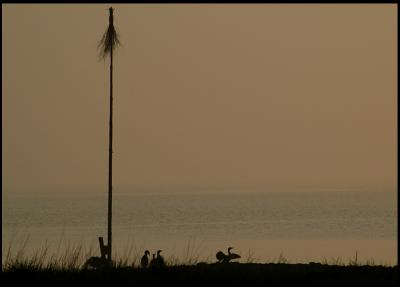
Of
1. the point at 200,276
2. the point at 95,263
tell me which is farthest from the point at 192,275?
the point at 95,263

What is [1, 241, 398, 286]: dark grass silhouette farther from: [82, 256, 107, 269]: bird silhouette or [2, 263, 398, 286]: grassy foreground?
[82, 256, 107, 269]: bird silhouette

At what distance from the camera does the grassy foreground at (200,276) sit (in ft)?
73.7

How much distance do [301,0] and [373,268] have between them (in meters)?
6.36

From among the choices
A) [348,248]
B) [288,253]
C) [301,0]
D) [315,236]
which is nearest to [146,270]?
[301,0]

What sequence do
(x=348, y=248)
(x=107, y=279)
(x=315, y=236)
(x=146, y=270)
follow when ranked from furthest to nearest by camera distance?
1. (x=315, y=236)
2. (x=348, y=248)
3. (x=146, y=270)
4. (x=107, y=279)

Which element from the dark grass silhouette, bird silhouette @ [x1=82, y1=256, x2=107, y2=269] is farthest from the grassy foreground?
bird silhouette @ [x1=82, y1=256, x2=107, y2=269]

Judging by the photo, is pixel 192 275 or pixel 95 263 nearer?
pixel 192 275

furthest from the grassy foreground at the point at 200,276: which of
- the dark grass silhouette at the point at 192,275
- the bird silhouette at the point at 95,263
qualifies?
the bird silhouette at the point at 95,263

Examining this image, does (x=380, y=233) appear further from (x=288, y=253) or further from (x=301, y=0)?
(x=301, y=0)

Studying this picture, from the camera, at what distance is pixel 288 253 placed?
5578cm

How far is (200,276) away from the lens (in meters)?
23.0

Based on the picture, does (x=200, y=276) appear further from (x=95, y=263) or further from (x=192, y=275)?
(x=95, y=263)

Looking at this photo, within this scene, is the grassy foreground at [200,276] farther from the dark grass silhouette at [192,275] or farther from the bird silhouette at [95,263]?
the bird silhouette at [95,263]

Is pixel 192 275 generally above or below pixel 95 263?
below
